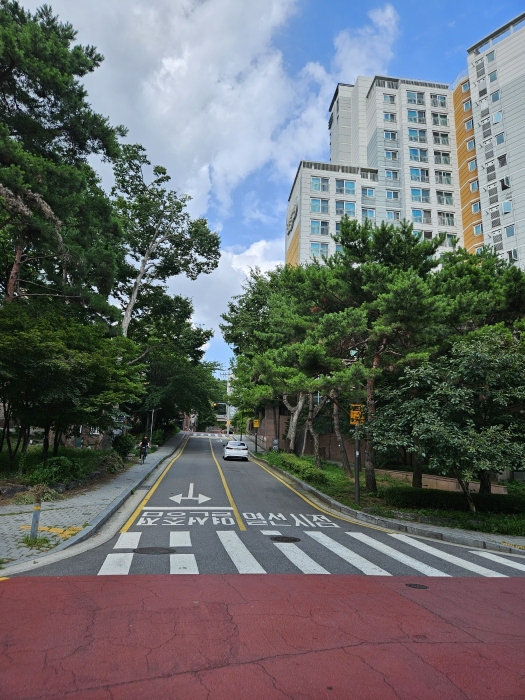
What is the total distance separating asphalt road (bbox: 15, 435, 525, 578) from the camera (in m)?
7.98

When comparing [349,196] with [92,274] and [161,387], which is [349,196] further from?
[92,274]

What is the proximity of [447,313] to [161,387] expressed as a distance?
31.3 m

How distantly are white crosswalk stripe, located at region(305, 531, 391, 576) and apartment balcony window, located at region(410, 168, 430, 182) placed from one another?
51.6 meters

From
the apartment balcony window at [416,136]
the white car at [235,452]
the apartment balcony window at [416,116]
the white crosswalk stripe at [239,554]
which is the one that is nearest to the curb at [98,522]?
the white crosswalk stripe at [239,554]

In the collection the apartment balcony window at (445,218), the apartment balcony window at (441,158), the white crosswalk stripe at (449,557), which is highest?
the apartment balcony window at (441,158)

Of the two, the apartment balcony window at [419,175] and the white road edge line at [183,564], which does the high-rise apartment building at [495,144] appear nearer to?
the apartment balcony window at [419,175]

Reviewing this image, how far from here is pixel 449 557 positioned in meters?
9.70

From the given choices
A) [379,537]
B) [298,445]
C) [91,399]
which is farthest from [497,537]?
[298,445]

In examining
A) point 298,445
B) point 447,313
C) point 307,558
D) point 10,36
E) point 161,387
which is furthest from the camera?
point 298,445

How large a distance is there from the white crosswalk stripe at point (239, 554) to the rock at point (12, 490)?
7233 millimetres

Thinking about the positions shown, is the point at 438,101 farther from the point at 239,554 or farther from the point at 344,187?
the point at 239,554

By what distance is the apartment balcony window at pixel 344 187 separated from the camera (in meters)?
52.2

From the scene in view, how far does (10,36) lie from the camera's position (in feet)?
42.7

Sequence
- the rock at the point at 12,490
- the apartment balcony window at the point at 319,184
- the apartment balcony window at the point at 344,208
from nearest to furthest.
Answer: the rock at the point at 12,490 → the apartment balcony window at the point at 344,208 → the apartment balcony window at the point at 319,184
